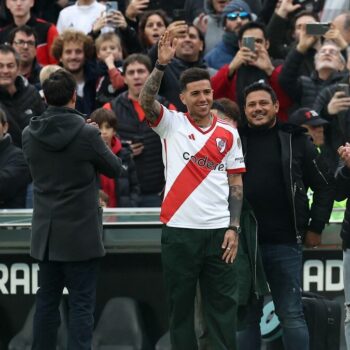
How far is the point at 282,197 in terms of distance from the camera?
783 centimetres

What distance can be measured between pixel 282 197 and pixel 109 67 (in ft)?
12.5

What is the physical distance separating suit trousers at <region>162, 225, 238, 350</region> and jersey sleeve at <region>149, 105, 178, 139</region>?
61cm

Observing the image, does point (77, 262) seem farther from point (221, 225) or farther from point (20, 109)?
point (20, 109)

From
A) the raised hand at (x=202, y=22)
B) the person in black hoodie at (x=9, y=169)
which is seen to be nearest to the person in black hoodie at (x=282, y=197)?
the person in black hoodie at (x=9, y=169)

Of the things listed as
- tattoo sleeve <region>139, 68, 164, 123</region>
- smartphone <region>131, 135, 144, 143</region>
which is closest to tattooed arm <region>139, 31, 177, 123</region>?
tattoo sleeve <region>139, 68, 164, 123</region>

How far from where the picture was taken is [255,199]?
308 inches

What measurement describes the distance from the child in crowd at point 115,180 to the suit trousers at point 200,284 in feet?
6.82

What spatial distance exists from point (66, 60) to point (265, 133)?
149 inches

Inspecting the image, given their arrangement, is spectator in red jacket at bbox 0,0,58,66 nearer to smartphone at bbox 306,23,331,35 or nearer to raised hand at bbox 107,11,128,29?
raised hand at bbox 107,11,128,29

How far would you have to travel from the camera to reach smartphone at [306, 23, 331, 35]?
427 inches

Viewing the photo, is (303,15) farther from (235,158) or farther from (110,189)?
(235,158)

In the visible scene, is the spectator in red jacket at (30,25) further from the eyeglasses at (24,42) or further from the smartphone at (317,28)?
the smartphone at (317,28)

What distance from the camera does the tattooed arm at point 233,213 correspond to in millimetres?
7289

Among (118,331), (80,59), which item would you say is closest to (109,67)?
(80,59)
